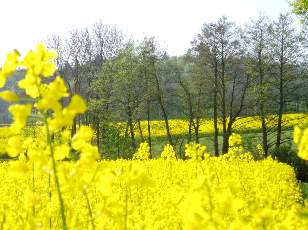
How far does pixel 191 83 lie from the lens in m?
30.4

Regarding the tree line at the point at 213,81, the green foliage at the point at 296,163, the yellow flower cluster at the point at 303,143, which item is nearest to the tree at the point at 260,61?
the tree line at the point at 213,81

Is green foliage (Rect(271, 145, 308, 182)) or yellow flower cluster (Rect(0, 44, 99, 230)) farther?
green foliage (Rect(271, 145, 308, 182))

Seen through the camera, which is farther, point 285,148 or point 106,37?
point 106,37

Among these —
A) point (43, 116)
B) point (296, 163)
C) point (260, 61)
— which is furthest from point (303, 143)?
point (260, 61)

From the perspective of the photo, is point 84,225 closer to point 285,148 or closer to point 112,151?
point 285,148

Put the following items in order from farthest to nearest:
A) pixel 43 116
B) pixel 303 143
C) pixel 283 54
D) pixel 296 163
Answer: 1. pixel 283 54
2. pixel 296 163
3. pixel 303 143
4. pixel 43 116

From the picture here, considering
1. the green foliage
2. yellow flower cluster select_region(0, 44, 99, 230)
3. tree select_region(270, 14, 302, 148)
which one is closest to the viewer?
yellow flower cluster select_region(0, 44, 99, 230)

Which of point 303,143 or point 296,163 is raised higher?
point 303,143

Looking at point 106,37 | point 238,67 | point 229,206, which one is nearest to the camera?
point 229,206

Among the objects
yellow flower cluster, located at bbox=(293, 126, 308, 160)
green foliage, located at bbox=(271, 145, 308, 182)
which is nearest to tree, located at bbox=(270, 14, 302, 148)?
green foliage, located at bbox=(271, 145, 308, 182)

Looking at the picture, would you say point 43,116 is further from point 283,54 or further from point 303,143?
point 283,54

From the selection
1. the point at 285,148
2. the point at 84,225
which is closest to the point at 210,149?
the point at 285,148

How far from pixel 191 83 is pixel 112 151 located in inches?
356

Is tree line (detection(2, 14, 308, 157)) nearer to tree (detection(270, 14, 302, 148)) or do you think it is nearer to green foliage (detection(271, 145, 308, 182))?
tree (detection(270, 14, 302, 148))
